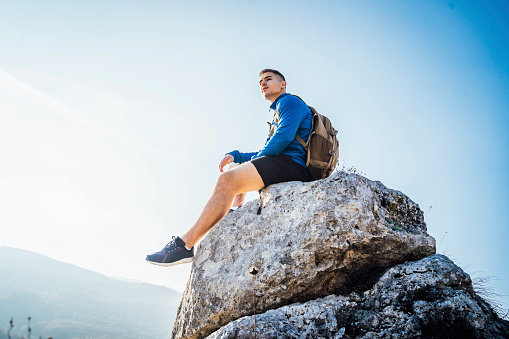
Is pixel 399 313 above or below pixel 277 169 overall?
below

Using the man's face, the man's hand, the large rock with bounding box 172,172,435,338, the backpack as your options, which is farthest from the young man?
the man's hand

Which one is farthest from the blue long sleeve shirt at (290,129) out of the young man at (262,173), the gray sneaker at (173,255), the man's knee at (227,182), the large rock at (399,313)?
the large rock at (399,313)

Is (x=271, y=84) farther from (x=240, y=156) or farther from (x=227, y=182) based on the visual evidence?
(x=227, y=182)

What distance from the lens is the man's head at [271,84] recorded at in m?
5.53

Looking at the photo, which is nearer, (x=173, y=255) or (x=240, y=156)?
(x=173, y=255)

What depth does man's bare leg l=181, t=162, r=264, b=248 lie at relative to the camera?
14.4 feet

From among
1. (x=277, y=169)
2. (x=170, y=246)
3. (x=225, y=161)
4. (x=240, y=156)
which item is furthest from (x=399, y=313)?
(x=240, y=156)

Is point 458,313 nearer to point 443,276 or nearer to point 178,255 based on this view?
point 443,276

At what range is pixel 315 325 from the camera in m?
3.05

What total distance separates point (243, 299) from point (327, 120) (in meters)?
3.00

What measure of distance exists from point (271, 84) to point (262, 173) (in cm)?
187

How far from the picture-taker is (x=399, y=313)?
2.96m

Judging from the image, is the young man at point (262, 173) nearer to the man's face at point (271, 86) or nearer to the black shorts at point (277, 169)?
the black shorts at point (277, 169)

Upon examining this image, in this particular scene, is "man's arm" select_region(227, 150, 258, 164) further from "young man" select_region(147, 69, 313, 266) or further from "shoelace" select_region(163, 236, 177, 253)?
"shoelace" select_region(163, 236, 177, 253)
